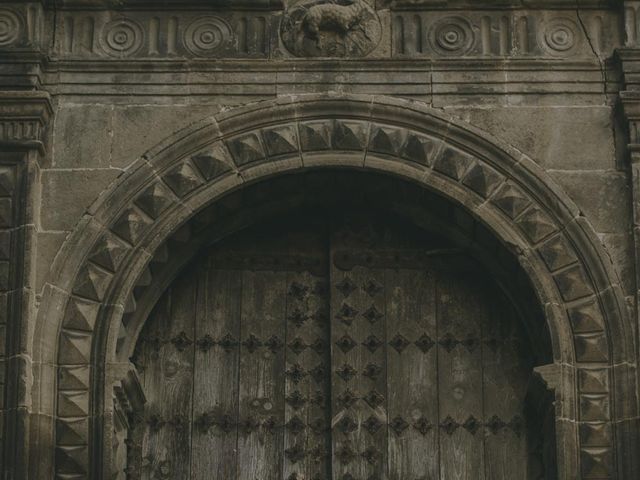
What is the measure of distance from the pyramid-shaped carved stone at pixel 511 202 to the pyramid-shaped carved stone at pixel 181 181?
2.17m

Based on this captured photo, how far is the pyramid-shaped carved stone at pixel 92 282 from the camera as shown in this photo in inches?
568

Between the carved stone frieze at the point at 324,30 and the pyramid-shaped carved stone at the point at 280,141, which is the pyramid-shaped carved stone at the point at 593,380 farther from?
the pyramid-shaped carved stone at the point at 280,141

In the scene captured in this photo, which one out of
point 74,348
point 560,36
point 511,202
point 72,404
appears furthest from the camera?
point 560,36

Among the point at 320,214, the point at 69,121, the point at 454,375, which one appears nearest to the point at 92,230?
the point at 69,121

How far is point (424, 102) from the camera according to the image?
1490 cm

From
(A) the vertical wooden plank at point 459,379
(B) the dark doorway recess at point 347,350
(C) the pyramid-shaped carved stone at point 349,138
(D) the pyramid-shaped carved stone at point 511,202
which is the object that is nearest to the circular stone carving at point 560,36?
(D) the pyramid-shaped carved stone at point 511,202

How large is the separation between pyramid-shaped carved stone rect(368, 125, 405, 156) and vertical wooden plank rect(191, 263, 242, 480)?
1536 mm

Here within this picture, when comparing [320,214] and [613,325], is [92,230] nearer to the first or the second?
[320,214]

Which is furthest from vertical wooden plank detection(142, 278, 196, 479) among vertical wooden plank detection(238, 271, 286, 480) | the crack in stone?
the crack in stone

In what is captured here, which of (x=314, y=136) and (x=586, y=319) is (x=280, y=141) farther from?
(x=586, y=319)

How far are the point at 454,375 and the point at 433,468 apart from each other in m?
0.72

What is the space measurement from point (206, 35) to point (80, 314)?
234 cm

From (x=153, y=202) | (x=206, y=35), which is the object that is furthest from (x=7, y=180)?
(x=206, y=35)

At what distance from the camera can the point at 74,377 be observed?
14.2m
